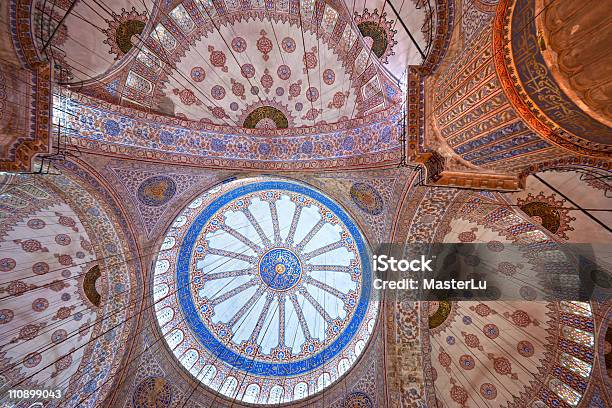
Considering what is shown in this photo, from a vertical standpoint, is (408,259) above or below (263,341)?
above

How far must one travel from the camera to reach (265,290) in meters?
10.0

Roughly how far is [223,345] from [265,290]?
2.09 metres

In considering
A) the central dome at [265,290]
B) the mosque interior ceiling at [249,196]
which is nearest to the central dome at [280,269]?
the central dome at [265,290]

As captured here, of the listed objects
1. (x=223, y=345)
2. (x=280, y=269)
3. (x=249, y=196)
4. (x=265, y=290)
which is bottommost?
(x=223, y=345)

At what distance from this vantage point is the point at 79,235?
22.0 ft

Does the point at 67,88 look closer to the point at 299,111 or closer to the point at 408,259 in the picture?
the point at 299,111

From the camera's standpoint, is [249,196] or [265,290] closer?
[249,196]

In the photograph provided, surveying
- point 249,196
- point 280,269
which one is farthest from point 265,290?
point 249,196

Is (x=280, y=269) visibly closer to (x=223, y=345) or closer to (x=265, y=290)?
(x=265, y=290)

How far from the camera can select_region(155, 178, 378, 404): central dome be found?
25.5 ft

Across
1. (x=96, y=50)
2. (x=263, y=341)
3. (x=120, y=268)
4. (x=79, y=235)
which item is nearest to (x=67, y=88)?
(x=96, y=50)

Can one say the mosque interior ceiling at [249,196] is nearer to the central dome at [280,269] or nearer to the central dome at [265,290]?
the central dome at [265,290]

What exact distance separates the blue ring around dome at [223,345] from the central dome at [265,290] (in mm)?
28

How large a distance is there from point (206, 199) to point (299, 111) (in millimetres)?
3272
